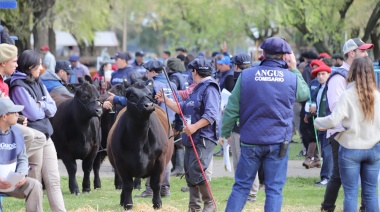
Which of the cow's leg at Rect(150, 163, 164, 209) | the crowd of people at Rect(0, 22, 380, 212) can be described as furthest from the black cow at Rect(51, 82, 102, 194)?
the crowd of people at Rect(0, 22, 380, 212)

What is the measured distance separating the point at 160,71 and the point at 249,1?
79.9 ft

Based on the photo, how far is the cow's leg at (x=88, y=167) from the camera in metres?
14.6

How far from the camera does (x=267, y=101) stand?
9461mm

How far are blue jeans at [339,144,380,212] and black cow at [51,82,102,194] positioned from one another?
5.43 meters

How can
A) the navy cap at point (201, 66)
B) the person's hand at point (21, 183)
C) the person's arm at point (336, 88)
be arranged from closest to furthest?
1. the person's hand at point (21, 183)
2. the person's arm at point (336, 88)
3. the navy cap at point (201, 66)

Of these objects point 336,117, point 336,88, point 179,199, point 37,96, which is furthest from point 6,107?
point 179,199

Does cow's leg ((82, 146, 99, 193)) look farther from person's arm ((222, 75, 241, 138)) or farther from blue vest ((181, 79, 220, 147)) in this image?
person's arm ((222, 75, 241, 138))

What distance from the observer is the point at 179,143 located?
1675 centimetres

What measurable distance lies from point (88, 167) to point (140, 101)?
3.25 m

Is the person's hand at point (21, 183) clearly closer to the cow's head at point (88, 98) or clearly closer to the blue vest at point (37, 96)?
the blue vest at point (37, 96)

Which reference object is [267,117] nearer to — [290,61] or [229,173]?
[290,61]

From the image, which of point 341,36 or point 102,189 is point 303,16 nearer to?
point 341,36

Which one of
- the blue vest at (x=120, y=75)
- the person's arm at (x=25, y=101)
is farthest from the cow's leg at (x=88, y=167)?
the person's arm at (x=25, y=101)

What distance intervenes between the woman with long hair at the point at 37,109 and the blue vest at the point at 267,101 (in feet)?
8.21
